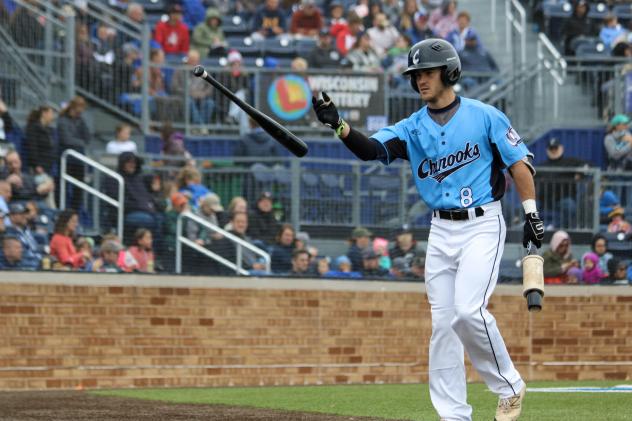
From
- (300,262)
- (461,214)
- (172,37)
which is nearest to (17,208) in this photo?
(300,262)

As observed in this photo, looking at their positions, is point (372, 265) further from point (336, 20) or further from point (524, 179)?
point (524, 179)

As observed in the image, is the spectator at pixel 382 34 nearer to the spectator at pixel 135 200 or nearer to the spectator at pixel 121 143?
the spectator at pixel 121 143

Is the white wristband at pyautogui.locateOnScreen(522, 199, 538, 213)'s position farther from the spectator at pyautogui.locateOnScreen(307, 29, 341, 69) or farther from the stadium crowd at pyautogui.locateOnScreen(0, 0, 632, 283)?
the spectator at pyautogui.locateOnScreen(307, 29, 341, 69)

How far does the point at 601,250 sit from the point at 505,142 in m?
8.30

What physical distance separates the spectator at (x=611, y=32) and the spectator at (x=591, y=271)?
6372 millimetres

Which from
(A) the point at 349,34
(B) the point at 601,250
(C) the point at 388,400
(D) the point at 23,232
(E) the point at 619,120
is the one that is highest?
(A) the point at 349,34

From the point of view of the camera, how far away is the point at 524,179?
307 inches

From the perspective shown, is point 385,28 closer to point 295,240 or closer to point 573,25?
point 573,25

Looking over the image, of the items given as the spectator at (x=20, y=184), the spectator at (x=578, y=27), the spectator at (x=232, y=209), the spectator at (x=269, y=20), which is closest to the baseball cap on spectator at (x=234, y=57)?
the spectator at (x=269, y=20)

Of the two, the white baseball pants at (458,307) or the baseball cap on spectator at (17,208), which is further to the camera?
the baseball cap on spectator at (17,208)

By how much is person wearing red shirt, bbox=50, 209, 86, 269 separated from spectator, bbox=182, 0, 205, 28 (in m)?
6.90

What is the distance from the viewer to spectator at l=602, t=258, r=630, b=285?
1532 centimetres

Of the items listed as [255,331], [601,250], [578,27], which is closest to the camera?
[255,331]

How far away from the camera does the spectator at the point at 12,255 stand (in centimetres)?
1299
